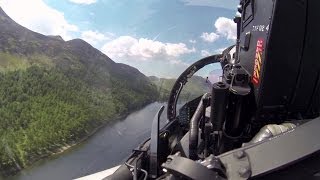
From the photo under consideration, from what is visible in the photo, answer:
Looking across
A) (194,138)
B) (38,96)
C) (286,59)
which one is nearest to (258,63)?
(286,59)

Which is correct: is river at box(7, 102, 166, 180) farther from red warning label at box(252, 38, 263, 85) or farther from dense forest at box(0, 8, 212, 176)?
red warning label at box(252, 38, 263, 85)

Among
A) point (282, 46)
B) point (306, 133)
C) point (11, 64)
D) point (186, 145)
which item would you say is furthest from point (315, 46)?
point (11, 64)

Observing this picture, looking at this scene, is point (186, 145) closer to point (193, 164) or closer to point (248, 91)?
point (248, 91)

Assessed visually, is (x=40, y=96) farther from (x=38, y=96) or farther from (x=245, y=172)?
(x=245, y=172)

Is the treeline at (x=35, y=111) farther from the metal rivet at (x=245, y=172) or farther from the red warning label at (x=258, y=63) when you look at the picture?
the metal rivet at (x=245, y=172)

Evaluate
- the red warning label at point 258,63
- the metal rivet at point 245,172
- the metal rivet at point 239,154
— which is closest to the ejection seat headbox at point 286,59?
the red warning label at point 258,63
